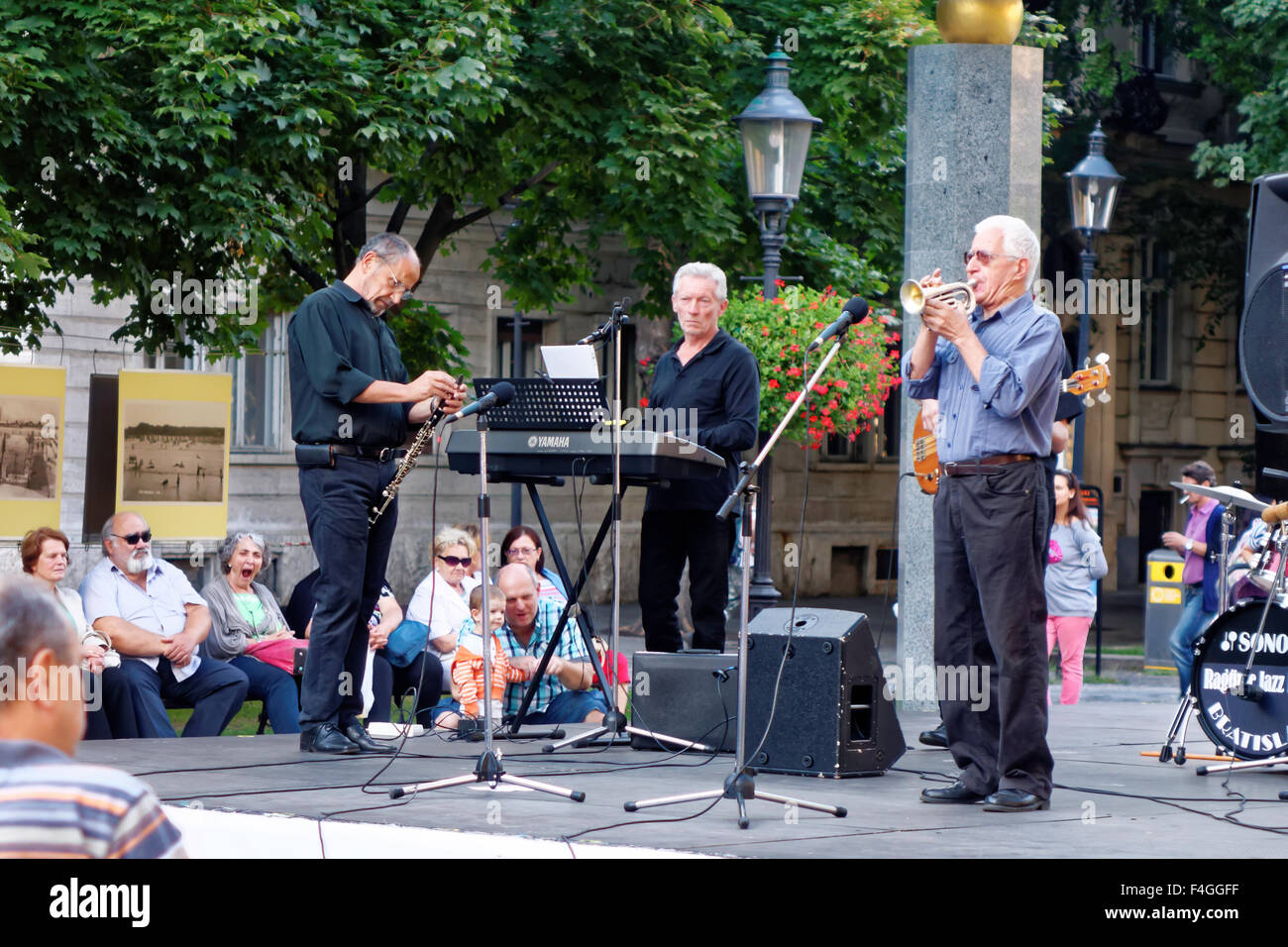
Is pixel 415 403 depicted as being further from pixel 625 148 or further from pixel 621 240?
pixel 621 240

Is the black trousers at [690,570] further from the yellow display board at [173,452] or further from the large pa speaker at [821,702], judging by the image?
the yellow display board at [173,452]

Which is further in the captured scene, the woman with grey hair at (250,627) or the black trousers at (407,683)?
the black trousers at (407,683)

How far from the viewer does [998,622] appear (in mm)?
6156

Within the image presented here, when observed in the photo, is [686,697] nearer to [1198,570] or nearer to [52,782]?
[52,782]

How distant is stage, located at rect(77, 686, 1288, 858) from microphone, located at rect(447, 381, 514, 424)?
1.40 m

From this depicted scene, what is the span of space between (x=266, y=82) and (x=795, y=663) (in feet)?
24.8

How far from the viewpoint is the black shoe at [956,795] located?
6.39 m

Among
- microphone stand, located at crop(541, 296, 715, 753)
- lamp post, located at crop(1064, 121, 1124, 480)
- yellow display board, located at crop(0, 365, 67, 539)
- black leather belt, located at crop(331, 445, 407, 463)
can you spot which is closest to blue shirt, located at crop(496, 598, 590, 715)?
microphone stand, located at crop(541, 296, 715, 753)

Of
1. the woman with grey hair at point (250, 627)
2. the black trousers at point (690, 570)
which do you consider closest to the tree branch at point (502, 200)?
the woman with grey hair at point (250, 627)

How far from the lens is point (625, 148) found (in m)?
15.5

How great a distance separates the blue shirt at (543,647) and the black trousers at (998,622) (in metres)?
2.84

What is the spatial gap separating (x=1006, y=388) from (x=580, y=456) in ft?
6.53

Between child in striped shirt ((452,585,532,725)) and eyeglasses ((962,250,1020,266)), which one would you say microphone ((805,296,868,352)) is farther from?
child in striped shirt ((452,585,532,725))
